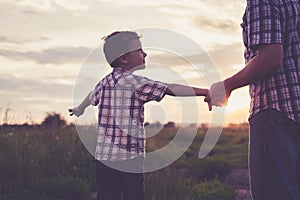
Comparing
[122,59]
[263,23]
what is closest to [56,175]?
[122,59]

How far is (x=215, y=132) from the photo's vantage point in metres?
4.68

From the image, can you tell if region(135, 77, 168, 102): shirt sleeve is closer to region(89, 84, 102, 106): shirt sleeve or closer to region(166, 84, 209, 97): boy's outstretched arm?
region(166, 84, 209, 97): boy's outstretched arm

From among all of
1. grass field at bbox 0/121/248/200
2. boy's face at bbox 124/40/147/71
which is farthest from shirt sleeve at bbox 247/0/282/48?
grass field at bbox 0/121/248/200

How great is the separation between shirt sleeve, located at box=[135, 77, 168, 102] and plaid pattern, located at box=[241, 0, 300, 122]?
1.15 m

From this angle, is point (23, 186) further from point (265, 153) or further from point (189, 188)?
point (265, 153)

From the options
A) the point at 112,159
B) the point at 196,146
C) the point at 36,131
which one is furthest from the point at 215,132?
the point at 196,146

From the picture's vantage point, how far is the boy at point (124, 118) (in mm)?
4285

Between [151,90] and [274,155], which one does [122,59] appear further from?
[274,155]

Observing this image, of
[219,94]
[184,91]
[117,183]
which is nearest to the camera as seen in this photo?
[219,94]

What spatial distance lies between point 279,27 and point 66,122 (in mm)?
9629

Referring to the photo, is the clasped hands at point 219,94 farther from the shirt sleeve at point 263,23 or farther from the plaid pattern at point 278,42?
the shirt sleeve at point 263,23

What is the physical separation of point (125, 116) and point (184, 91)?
485 millimetres

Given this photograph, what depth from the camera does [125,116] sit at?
4320 millimetres

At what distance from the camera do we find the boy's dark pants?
435 centimetres
